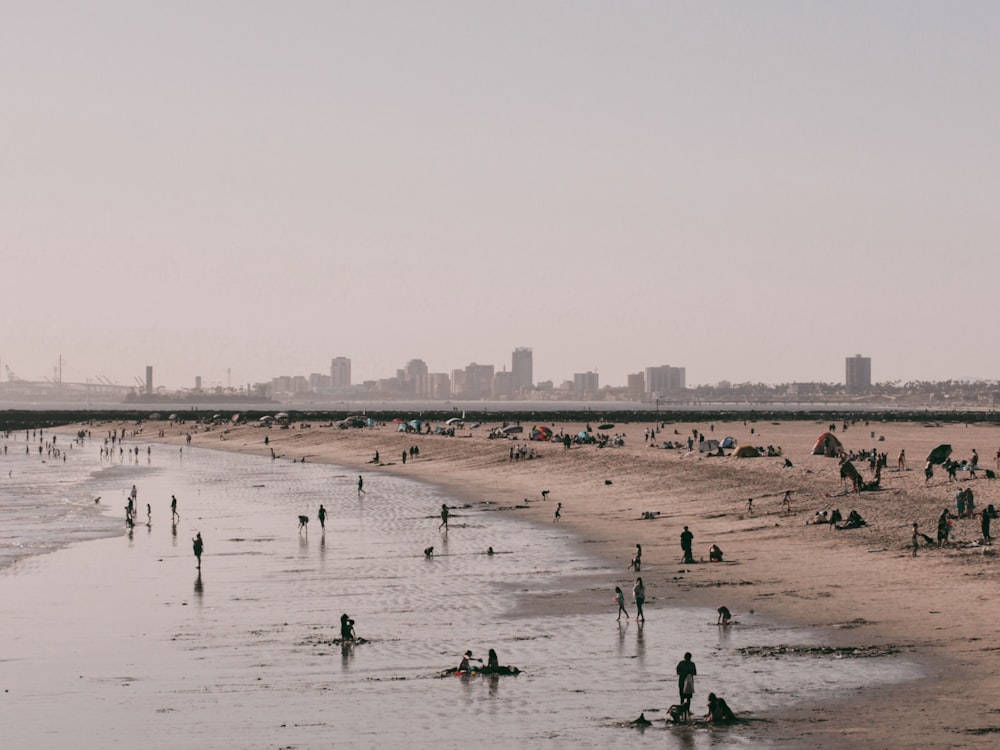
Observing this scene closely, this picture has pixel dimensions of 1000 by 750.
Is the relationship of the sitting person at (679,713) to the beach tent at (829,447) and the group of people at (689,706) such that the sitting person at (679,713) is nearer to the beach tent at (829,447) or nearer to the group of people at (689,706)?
the group of people at (689,706)

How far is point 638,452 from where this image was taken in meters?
80.9

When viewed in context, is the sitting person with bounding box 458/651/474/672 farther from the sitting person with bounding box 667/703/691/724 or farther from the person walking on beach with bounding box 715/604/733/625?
the person walking on beach with bounding box 715/604/733/625

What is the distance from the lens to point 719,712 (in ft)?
69.6

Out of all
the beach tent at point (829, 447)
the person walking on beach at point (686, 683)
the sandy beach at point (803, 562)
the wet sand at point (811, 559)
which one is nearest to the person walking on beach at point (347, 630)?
the sandy beach at point (803, 562)

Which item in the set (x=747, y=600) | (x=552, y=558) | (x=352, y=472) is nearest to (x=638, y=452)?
(x=352, y=472)

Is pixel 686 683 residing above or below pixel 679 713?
above

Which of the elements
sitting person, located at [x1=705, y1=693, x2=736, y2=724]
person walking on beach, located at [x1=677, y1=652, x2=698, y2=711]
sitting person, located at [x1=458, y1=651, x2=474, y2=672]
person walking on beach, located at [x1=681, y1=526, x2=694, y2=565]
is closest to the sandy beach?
person walking on beach, located at [x1=681, y1=526, x2=694, y2=565]

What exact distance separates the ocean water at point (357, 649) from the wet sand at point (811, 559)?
1104 millimetres

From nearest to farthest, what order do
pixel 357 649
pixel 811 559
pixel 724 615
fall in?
pixel 357 649 → pixel 724 615 → pixel 811 559

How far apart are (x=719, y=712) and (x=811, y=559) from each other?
1940 centimetres

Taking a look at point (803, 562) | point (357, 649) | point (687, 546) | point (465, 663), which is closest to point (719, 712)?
point (465, 663)

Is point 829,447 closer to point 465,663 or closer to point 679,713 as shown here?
point 465,663

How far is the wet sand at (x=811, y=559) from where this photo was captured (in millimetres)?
21594

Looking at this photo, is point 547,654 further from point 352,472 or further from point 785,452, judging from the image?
point 352,472
